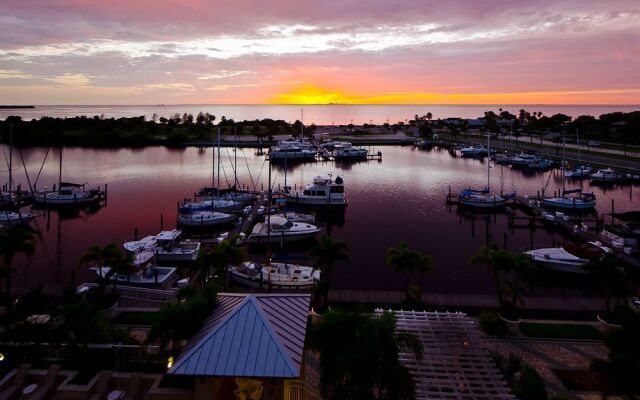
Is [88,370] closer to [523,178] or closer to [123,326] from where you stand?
[123,326]

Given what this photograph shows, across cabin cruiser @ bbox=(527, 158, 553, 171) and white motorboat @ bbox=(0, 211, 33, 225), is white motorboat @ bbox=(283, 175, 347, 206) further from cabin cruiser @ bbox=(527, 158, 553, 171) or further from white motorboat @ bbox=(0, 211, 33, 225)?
cabin cruiser @ bbox=(527, 158, 553, 171)

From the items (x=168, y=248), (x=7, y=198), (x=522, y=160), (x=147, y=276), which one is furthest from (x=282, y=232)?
(x=522, y=160)

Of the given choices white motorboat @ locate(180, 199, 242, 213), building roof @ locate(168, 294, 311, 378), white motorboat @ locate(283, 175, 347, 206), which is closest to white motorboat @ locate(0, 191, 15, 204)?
white motorboat @ locate(180, 199, 242, 213)

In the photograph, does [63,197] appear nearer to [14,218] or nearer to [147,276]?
[14,218]

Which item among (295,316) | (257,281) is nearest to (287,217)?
(257,281)

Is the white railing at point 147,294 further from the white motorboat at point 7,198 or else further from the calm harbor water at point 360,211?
the white motorboat at point 7,198

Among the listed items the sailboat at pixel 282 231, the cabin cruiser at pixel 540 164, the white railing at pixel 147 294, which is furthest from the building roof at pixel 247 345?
the cabin cruiser at pixel 540 164
